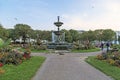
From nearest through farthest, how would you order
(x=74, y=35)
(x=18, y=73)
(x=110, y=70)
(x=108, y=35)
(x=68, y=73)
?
(x=18, y=73)
(x=68, y=73)
(x=110, y=70)
(x=108, y=35)
(x=74, y=35)

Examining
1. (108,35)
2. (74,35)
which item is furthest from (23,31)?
(108,35)

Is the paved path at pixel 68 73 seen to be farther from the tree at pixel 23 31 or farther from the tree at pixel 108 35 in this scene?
the tree at pixel 108 35

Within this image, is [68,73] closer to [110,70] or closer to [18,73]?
[18,73]

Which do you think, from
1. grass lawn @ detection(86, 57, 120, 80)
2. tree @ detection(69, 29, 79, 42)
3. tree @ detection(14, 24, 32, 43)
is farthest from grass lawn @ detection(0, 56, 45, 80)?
tree @ detection(69, 29, 79, 42)

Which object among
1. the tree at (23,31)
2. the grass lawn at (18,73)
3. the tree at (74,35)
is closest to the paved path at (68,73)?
the grass lawn at (18,73)

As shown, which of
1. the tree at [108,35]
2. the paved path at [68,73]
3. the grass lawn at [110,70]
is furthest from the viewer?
the tree at [108,35]

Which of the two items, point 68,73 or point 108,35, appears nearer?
point 68,73

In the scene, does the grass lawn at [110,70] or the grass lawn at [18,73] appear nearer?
the grass lawn at [18,73]

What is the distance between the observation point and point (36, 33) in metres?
106

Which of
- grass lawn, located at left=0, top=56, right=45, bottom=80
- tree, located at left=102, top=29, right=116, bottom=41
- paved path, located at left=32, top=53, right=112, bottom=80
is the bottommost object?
paved path, located at left=32, top=53, right=112, bottom=80

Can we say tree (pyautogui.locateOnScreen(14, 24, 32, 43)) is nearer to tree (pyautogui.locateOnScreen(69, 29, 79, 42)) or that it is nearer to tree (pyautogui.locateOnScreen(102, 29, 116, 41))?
tree (pyautogui.locateOnScreen(69, 29, 79, 42))

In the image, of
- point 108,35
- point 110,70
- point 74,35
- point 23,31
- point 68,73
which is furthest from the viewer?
point 74,35

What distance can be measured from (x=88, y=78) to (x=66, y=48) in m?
30.4

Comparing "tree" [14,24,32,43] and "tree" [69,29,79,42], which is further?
"tree" [69,29,79,42]
